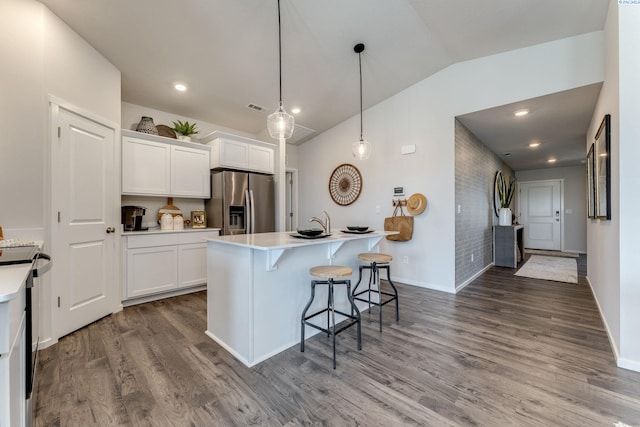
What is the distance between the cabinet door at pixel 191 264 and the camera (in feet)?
11.8

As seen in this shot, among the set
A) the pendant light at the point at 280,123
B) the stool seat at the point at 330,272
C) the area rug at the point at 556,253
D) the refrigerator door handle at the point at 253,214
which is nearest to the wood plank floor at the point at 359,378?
the stool seat at the point at 330,272

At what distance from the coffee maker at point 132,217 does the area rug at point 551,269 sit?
5983 millimetres

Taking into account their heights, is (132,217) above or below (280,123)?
below

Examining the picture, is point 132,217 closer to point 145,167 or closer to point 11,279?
point 145,167

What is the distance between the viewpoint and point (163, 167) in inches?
143

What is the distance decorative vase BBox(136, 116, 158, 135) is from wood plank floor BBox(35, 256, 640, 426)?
7.58 ft

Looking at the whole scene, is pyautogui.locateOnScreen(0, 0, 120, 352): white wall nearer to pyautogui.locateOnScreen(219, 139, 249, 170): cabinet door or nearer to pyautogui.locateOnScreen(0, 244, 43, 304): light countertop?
pyautogui.locateOnScreen(0, 244, 43, 304): light countertop

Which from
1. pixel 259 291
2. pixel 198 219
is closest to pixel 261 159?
pixel 198 219

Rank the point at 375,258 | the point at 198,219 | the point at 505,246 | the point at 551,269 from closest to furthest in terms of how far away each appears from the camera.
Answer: the point at 375,258 < the point at 198,219 < the point at 551,269 < the point at 505,246

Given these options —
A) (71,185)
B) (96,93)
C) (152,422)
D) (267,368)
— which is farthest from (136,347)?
(96,93)

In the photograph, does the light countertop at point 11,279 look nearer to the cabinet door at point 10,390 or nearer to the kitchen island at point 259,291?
the cabinet door at point 10,390

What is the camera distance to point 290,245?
194 centimetres

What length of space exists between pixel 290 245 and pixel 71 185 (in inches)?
86.0

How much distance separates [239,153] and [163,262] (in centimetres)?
188
